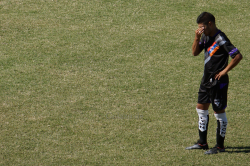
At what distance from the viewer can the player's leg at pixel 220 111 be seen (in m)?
6.56

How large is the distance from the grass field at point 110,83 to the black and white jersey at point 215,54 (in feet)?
4.84

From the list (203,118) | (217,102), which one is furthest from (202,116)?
(217,102)

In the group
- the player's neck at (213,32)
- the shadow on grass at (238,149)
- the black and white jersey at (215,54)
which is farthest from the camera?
the shadow on grass at (238,149)

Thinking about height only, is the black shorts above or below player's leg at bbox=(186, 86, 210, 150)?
above

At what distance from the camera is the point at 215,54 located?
6.50 meters

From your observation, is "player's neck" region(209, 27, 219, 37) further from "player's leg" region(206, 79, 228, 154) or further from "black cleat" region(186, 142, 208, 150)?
"black cleat" region(186, 142, 208, 150)

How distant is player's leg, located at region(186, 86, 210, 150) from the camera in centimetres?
679

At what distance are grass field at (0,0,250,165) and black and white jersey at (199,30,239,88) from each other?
1474mm

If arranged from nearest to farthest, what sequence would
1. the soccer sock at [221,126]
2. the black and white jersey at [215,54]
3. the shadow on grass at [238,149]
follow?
the black and white jersey at [215,54] → the soccer sock at [221,126] → the shadow on grass at [238,149]

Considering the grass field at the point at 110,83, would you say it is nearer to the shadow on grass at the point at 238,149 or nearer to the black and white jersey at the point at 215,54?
the shadow on grass at the point at 238,149

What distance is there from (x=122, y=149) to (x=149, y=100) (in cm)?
206

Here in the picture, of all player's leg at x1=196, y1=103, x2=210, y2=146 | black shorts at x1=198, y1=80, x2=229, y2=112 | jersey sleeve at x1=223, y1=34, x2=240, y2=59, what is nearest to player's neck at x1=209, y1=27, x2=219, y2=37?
jersey sleeve at x1=223, y1=34, x2=240, y2=59

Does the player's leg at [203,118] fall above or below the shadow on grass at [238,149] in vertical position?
above

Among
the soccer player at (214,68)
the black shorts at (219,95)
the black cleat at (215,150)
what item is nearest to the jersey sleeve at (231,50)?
the soccer player at (214,68)
